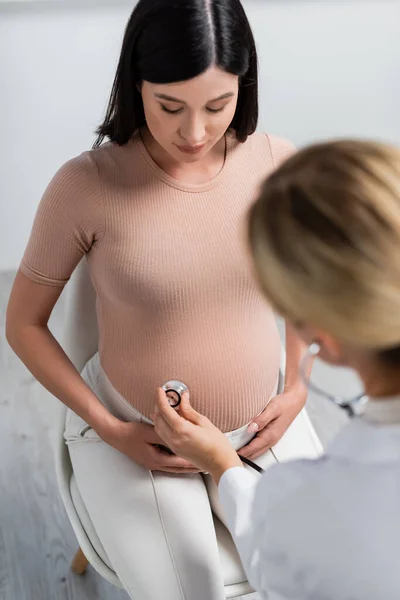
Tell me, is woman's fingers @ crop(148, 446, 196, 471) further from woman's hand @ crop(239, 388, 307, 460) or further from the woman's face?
the woman's face

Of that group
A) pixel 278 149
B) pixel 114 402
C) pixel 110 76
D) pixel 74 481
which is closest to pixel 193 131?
pixel 278 149

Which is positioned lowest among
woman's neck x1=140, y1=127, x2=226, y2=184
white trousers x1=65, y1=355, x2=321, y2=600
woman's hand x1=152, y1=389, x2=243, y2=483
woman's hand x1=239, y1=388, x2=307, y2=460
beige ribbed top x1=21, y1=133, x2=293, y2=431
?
white trousers x1=65, y1=355, x2=321, y2=600

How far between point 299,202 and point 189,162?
51cm

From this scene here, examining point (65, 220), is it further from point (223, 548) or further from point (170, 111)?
point (223, 548)

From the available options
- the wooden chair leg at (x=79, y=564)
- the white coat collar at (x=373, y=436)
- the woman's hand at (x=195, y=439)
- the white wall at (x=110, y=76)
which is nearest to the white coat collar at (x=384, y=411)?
the white coat collar at (x=373, y=436)

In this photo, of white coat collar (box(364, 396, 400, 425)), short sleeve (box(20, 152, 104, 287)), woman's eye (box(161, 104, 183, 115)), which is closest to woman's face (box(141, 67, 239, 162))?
woman's eye (box(161, 104, 183, 115))

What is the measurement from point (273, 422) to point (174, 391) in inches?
7.9

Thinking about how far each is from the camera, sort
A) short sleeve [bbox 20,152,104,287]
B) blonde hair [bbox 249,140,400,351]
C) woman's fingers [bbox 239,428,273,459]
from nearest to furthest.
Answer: blonde hair [bbox 249,140,400,351] < short sleeve [bbox 20,152,104,287] < woman's fingers [bbox 239,428,273,459]

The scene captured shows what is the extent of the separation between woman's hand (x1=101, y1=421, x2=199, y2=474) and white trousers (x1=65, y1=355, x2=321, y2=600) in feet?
0.06

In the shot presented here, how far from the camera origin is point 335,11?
2.20 m

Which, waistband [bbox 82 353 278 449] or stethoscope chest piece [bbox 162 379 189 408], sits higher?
stethoscope chest piece [bbox 162 379 189 408]

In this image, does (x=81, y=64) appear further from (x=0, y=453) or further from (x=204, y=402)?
(x=204, y=402)

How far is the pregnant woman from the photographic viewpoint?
3.74ft

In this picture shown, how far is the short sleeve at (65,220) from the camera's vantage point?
1162mm
